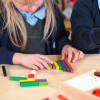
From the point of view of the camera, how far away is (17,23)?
0.94m

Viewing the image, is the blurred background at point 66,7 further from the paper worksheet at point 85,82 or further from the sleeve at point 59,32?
the paper worksheet at point 85,82

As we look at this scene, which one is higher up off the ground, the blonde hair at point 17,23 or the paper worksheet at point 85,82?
the blonde hair at point 17,23

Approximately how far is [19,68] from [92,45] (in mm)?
415

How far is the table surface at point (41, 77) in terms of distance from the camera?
54 cm

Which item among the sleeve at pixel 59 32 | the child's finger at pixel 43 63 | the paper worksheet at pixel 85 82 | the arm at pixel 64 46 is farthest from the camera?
the sleeve at pixel 59 32

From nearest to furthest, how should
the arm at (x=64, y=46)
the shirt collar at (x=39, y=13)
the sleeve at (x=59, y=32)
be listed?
the arm at (x=64, y=46)
the shirt collar at (x=39, y=13)
the sleeve at (x=59, y=32)

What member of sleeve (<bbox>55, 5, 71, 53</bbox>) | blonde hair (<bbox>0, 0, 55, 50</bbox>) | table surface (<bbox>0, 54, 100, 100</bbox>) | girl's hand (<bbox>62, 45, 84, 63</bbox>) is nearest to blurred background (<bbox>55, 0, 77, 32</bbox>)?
sleeve (<bbox>55, 5, 71, 53</bbox>)

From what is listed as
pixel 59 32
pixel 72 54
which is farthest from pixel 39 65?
pixel 59 32

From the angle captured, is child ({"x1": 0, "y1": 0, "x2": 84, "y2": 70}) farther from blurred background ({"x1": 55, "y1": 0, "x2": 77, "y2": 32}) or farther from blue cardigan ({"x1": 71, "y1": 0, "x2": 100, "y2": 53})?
blurred background ({"x1": 55, "y1": 0, "x2": 77, "y2": 32})

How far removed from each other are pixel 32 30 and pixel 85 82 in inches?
22.9

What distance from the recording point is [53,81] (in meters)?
0.63

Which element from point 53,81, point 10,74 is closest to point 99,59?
point 53,81

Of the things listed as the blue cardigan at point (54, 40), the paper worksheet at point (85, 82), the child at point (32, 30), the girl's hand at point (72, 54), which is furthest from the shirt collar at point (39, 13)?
the paper worksheet at point (85, 82)

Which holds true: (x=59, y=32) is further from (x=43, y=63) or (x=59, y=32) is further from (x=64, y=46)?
(x=43, y=63)
